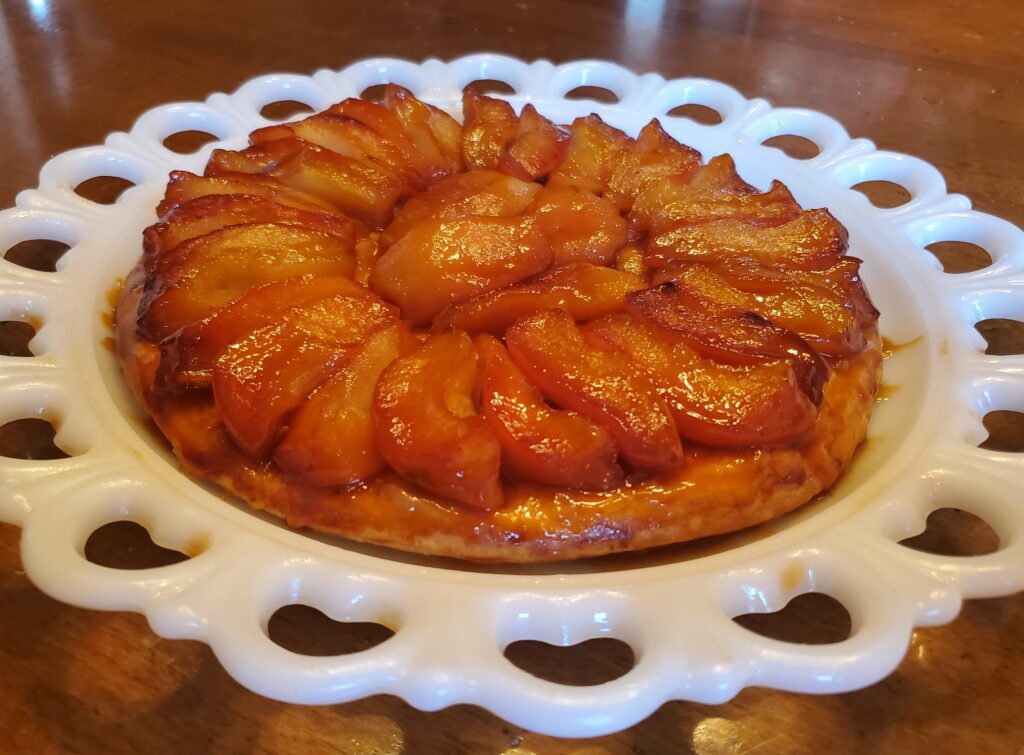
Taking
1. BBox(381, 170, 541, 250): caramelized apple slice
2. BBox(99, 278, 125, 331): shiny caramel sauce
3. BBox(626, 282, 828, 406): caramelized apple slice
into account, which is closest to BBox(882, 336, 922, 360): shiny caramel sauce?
BBox(626, 282, 828, 406): caramelized apple slice

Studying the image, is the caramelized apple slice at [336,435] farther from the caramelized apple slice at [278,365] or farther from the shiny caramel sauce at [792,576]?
the shiny caramel sauce at [792,576]

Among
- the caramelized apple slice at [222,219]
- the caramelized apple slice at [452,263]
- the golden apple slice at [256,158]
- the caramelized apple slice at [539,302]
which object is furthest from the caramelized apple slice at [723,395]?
the golden apple slice at [256,158]

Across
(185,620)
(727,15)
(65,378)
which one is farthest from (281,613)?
(727,15)

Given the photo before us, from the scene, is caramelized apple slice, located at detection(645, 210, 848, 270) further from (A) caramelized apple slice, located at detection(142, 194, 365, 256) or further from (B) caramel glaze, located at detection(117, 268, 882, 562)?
(A) caramelized apple slice, located at detection(142, 194, 365, 256)

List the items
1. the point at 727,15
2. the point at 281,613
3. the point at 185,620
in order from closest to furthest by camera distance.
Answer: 1. the point at 185,620
2. the point at 281,613
3. the point at 727,15

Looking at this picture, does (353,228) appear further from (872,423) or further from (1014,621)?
(1014,621)

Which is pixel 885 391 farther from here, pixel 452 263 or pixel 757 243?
pixel 452 263
